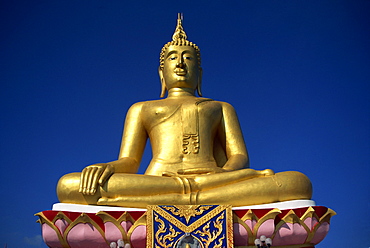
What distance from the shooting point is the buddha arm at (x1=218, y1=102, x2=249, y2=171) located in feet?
20.7

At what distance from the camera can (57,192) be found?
5117 mm

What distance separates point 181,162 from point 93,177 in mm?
1433

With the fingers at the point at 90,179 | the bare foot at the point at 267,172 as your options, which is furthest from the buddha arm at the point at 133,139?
the bare foot at the point at 267,172

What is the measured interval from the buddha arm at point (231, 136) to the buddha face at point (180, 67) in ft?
2.22

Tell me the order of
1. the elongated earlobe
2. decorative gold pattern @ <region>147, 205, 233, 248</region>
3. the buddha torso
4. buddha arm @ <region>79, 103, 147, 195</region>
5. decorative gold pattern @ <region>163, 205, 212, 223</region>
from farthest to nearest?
the elongated earlobe < the buddha torso < buddha arm @ <region>79, 103, 147, 195</region> < decorative gold pattern @ <region>163, 205, 212, 223</region> < decorative gold pattern @ <region>147, 205, 233, 248</region>

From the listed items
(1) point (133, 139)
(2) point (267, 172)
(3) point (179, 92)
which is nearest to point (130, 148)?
(1) point (133, 139)

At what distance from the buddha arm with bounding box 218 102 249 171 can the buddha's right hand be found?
181 centimetres

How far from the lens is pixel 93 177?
16.4ft

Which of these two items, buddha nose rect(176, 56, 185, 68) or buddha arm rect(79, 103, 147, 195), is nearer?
buddha arm rect(79, 103, 147, 195)

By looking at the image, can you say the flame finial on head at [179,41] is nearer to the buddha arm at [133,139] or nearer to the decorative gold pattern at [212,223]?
the buddha arm at [133,139]

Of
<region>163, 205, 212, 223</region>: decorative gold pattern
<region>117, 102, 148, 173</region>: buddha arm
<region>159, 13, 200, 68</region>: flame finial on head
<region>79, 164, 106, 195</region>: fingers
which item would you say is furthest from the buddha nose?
<region>163, 205, 212, 223</region>: decorative gold pattern

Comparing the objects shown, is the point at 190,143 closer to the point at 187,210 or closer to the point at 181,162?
the point at 181,162

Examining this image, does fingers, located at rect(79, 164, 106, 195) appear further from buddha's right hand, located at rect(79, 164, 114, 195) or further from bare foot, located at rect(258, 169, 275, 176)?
bare foot, located at rect(258, 169, 275, 176)

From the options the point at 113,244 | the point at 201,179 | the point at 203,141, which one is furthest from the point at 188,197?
the point at 203,141
